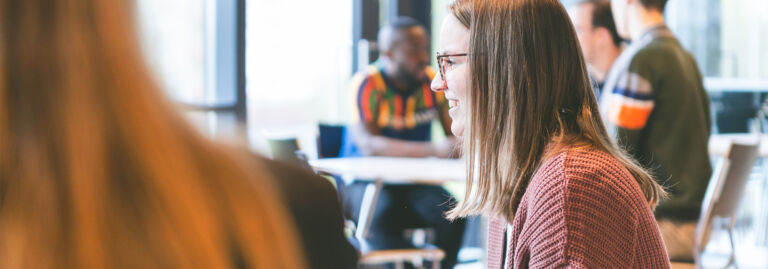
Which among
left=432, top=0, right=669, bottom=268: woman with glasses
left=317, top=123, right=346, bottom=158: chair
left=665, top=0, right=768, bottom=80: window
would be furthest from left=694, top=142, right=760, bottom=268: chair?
left=665, top=0, right=768, bottom=80: window

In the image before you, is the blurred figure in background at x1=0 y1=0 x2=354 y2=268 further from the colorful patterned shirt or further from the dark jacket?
the colorful patterned shirt

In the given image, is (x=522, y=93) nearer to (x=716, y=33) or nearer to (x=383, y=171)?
(x=383, y=171)

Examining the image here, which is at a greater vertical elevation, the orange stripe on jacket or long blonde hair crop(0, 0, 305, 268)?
long blonde hair crop(0, 0, 305, 268)

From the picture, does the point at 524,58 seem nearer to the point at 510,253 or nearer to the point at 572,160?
the point at 572,160

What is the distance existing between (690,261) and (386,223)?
1.69 metres

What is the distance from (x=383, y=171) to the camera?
3588mm

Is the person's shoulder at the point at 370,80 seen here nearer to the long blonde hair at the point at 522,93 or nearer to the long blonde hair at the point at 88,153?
the long blonde hair at the point at 522,93

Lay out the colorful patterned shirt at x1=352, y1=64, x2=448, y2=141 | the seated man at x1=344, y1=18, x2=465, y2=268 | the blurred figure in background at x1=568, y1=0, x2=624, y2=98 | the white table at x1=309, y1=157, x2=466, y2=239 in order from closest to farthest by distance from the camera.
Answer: the blurred figure in background at x1=568, y1=0, x2=624, y2=98 → the white table at x1=309, y1=157, x2=466, y2=239 → the seated man at x1=344, y1=18, x2=465, y2=268 → the colorful patterned shirt at x1=352, y1=64, x2=448, y2=141

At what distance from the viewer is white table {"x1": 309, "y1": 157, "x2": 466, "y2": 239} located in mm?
3477

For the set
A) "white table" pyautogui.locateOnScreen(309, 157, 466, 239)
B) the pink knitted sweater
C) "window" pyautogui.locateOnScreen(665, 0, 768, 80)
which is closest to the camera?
the pink knitted sweater

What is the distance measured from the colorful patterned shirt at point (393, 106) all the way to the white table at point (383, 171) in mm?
249

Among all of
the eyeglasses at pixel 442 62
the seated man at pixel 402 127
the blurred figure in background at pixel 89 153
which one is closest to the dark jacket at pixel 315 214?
the blurred figure in background at pixel 89 153

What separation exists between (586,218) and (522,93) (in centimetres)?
24

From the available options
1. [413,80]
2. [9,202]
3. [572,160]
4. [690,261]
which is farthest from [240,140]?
[413,80]
